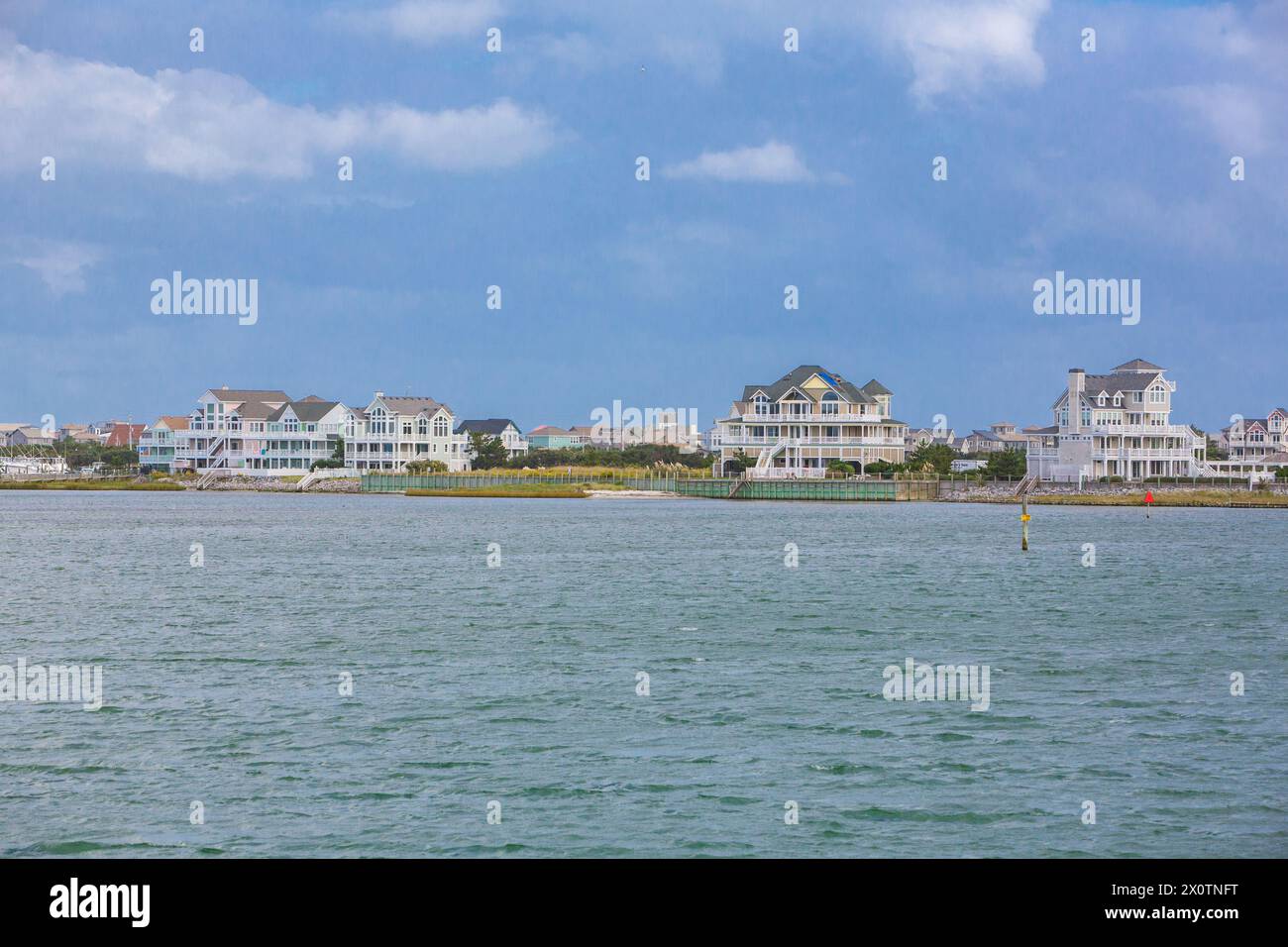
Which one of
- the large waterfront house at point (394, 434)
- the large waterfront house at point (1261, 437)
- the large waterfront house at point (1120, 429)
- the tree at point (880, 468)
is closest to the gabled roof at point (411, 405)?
the large waterfront house at point (394, 434)

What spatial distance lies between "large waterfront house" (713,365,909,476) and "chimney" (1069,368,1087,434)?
65.0 feet

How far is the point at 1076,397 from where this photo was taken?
129 m

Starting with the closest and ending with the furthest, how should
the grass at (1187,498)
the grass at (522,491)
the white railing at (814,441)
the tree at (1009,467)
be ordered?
the grass at (1187,498) → the white railing at (814,441) → the tree at (1009,467) → the grass at (522,491)

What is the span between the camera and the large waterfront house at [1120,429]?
128m

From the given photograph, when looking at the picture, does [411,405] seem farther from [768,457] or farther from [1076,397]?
[1076,397]

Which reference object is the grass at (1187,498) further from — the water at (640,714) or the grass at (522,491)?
the water at (640,714)

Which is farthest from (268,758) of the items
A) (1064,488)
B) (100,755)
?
(1064,488)

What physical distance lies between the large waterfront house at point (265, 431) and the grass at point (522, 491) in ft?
50.5

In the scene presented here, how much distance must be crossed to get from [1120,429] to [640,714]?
114433 mm

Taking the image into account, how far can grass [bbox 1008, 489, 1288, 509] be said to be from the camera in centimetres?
12056

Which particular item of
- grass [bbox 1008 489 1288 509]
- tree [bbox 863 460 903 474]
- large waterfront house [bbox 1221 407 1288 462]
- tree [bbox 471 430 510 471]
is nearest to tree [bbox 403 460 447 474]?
tree [bbox 471 430 510 471]

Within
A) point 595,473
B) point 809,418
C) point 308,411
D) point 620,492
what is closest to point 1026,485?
point 809,418

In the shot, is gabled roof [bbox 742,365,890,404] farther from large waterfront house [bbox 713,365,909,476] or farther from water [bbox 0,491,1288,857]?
water [bbox 0,491,1288,857]
